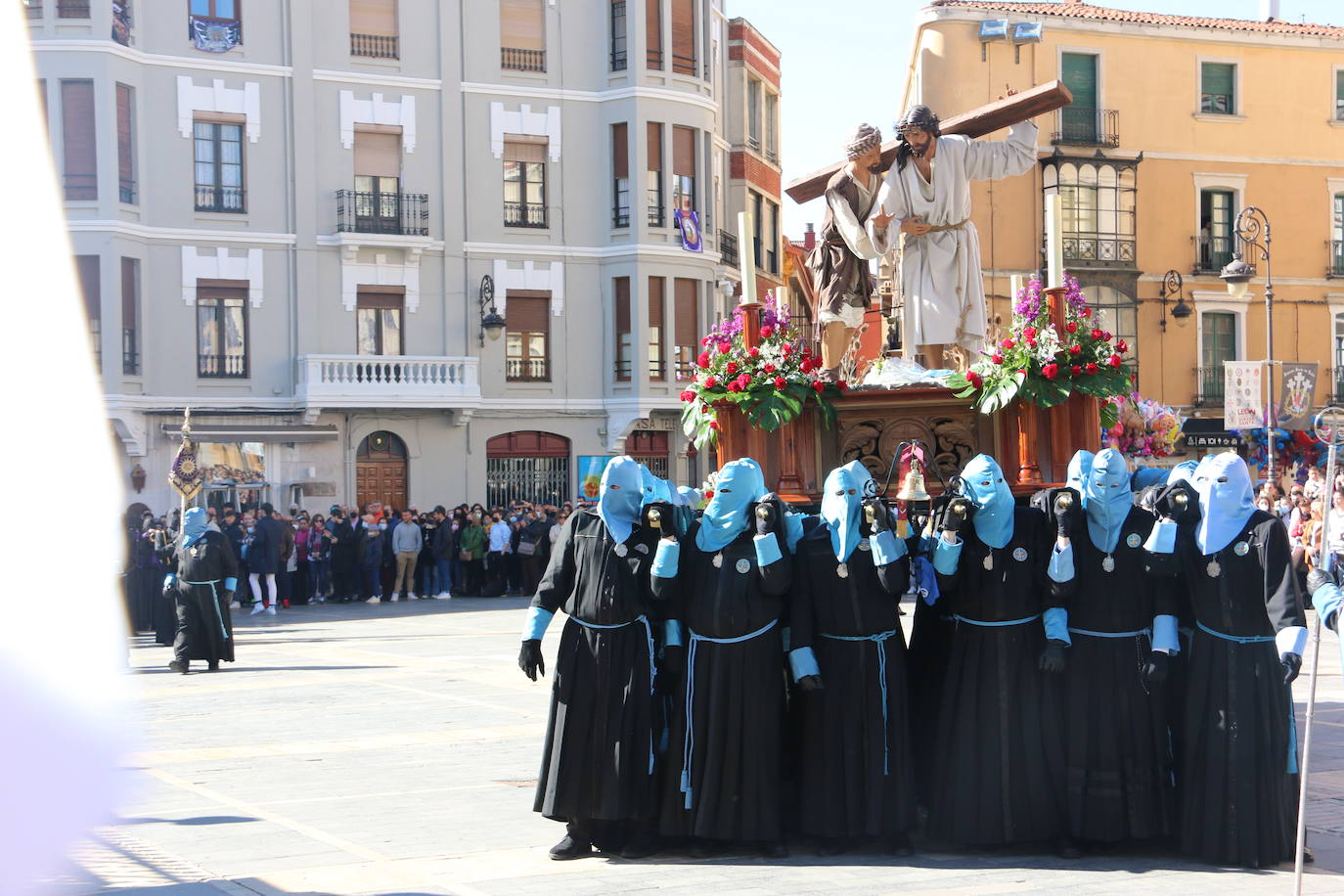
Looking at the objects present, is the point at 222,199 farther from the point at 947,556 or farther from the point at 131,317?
the point at 947,556

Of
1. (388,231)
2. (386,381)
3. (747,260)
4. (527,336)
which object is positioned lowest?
(386,381)

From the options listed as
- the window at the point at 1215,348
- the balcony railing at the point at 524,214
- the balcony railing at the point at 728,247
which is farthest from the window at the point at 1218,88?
the balcony railing at the point at 524,214

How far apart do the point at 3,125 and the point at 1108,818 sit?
2791cm

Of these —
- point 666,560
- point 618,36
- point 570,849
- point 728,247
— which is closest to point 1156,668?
point 666,560

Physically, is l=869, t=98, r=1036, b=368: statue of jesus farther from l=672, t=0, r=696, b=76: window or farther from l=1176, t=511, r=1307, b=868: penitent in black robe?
l=672, t=0, r=696, b=76: window

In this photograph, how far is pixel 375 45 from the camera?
117ft

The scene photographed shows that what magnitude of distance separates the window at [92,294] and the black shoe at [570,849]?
1053 inches

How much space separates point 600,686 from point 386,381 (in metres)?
27.2

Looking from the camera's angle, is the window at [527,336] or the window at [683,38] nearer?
the window at [527,336]

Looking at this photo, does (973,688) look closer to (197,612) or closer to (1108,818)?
(1108,818)

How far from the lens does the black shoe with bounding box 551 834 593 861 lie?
827cm

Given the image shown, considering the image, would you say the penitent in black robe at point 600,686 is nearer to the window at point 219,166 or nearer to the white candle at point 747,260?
the white candle at point 747,260

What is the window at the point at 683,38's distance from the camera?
3772 cm

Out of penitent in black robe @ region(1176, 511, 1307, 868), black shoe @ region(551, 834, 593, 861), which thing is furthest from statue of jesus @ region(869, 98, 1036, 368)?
black shoe @ region(551, 834, 593, 861)
